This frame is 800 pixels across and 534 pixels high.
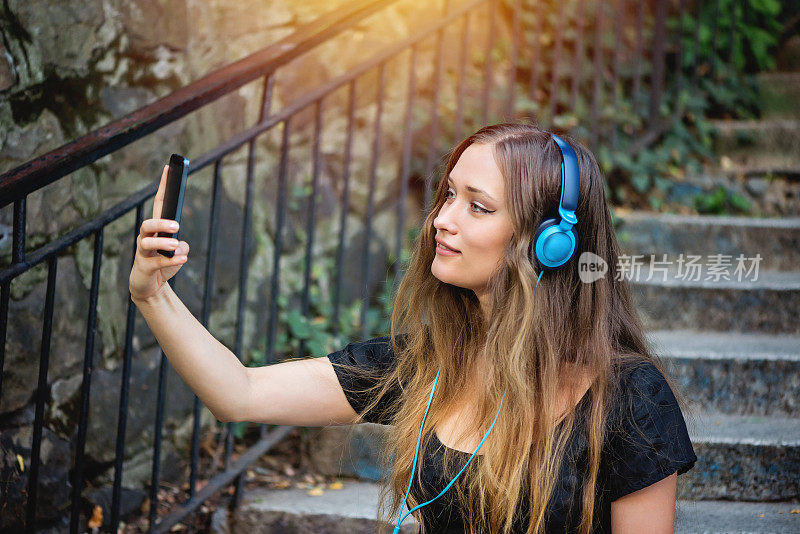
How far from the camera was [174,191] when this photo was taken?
1.37m

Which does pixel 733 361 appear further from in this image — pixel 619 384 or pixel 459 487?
pixel 459 487

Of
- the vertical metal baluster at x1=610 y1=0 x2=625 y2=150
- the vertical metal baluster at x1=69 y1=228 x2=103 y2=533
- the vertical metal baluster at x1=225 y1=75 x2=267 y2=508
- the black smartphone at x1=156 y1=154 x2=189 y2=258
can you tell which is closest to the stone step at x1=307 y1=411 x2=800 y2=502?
the vertical metal baluster at x1=225 y1=75 x2=267 y2=508

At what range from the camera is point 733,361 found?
2.58 m

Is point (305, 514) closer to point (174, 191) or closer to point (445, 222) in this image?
point (445, 222)

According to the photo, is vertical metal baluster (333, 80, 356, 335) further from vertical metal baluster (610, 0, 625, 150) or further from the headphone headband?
vertical metal baluster (610, 0, 625, 150)

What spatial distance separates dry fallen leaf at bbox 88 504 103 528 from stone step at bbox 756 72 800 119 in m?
3.82

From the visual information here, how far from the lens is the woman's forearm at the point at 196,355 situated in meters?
1.48

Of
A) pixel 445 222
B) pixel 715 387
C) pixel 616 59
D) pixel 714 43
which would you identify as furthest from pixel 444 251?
pixel 714 43

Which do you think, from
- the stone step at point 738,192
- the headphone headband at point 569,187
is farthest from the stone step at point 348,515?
the stone step at point 738,192

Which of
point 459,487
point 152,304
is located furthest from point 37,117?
point 459,487

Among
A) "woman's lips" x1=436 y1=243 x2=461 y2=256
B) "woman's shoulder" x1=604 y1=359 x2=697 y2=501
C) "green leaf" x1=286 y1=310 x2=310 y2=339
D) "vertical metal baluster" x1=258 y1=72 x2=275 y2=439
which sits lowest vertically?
"woman's shoulder" x1=604 y1=359 x2=697 y2=501

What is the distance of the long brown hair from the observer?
5.09ft

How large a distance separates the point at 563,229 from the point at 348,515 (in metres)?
1.21

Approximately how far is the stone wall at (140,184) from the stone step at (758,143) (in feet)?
5.44
